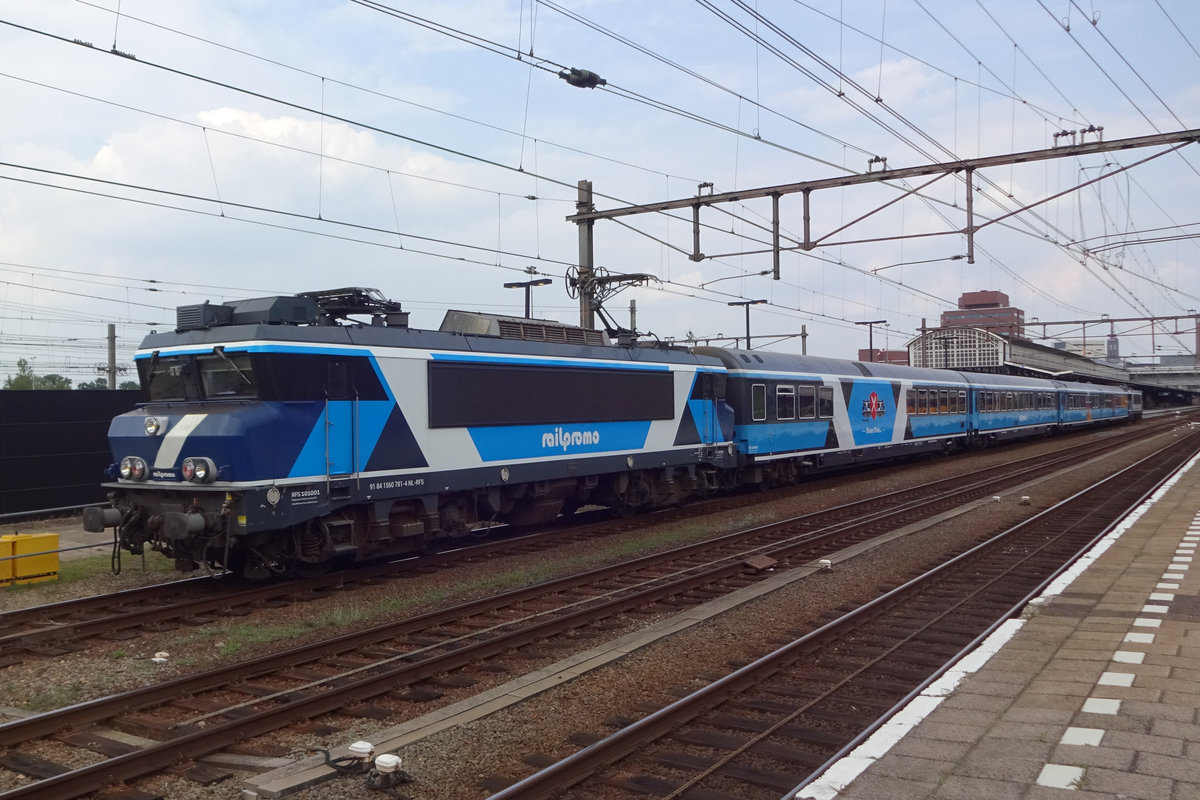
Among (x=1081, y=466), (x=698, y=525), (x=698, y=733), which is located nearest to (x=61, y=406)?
(x=698, y=525)

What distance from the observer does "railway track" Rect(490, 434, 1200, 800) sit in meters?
5.59

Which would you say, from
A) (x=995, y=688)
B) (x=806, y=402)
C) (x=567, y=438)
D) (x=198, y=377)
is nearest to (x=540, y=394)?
(x=567, y=438)

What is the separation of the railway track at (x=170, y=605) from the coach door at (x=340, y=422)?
5.11 ft

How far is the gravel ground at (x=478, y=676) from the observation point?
5.90 m

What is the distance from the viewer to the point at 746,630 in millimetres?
9383

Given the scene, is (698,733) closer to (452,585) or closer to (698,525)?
(452,585)

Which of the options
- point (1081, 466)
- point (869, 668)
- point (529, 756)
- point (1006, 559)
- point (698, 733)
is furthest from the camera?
point (1081, 466)

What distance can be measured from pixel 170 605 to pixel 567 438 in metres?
6.66

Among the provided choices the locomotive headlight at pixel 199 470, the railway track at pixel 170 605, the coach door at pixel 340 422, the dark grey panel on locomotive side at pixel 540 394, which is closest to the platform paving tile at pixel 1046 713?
the railway track at pixel 170 605

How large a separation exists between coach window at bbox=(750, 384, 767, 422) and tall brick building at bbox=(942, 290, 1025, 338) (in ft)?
199

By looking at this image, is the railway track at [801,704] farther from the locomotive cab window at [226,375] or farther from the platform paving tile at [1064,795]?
the locomotive cab window at [226,375]

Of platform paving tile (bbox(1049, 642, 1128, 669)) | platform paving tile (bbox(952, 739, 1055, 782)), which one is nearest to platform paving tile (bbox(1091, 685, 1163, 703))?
platform paving tile (bbox(1049, 642, 1128, 669))

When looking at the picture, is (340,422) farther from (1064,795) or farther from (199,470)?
(1064,795)

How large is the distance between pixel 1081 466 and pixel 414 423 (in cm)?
2506
